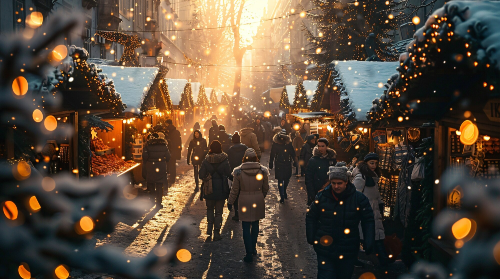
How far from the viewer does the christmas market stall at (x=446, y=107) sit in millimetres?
3228

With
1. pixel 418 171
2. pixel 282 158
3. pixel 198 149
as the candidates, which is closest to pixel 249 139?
pixel 198 149

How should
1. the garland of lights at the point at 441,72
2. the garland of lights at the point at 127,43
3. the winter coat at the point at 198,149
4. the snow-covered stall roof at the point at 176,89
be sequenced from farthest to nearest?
1. the snow-covered stall roof at the point at 176,89
2. the garland of lights at the point at 127,43
3. the winter coat at the point at 198,149
4. the garland of lights at the point at 441,72

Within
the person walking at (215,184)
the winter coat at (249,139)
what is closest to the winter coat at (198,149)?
the winter coat at (249,139)

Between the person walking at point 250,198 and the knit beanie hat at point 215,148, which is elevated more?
the knit beanie hat at point 215,148

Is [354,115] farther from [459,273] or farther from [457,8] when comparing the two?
[459,273]

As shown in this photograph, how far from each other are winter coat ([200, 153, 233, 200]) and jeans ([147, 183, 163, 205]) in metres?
3.26

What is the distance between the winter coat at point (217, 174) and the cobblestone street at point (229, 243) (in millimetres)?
912

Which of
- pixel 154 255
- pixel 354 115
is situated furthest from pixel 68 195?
pixel 354 115

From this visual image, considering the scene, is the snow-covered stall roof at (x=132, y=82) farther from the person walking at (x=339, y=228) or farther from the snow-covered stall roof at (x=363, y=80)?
the person walking at (x=339, y=228)

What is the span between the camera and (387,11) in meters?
20.9

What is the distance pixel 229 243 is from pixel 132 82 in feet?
24.2

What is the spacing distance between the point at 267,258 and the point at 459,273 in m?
5.46

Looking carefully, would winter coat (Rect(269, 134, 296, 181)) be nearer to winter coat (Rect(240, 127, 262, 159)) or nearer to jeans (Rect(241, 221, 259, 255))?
winter coat (Rect(240, 127, 262, 159))

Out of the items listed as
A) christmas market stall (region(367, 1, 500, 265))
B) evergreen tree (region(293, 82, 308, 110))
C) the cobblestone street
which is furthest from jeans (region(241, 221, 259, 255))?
evergreen tree (region(293, 82, 308, 110))
